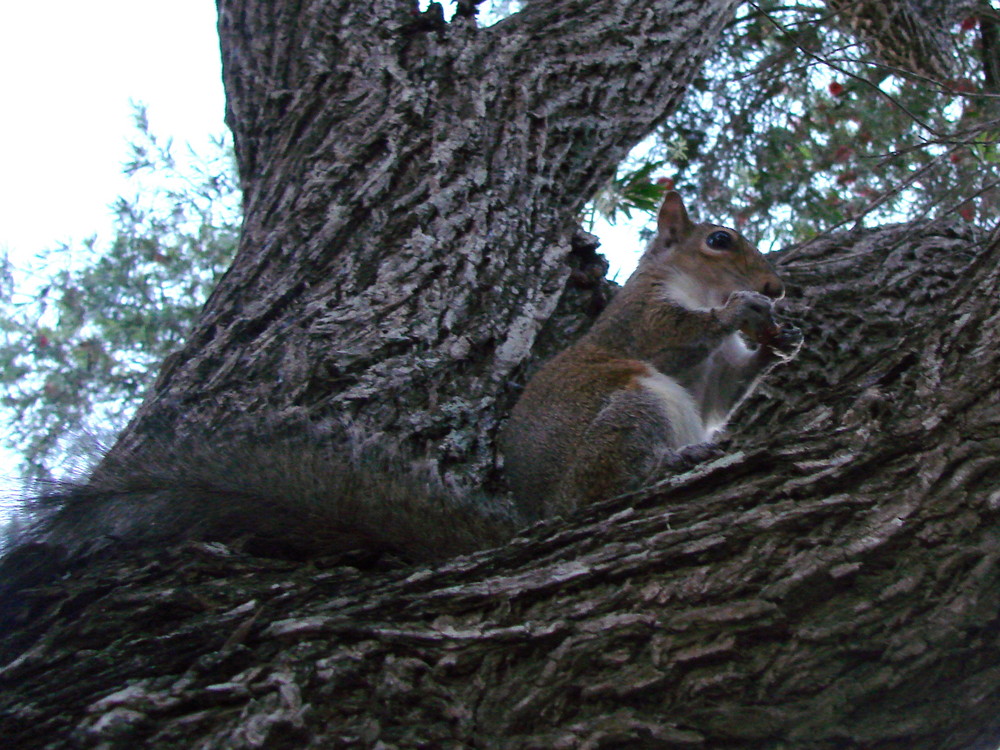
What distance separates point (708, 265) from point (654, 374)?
792mm

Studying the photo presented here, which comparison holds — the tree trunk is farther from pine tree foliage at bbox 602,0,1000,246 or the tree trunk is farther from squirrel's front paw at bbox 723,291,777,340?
pine tree foliage at bbox 602,0,1000,246

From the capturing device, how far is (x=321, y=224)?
2750 millimetres

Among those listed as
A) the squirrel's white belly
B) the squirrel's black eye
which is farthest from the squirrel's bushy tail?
the squirrel's black eye

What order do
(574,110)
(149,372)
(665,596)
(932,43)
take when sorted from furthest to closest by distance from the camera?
(149,372) → (932,43) → (574,110) → (665,596)

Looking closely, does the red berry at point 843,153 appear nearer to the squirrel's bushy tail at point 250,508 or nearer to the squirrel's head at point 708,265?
the squirrel's head at point 708,265

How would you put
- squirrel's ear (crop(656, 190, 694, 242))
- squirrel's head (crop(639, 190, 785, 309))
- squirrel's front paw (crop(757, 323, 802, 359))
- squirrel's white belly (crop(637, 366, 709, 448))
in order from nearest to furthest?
squirrel's white belly (crop(637, 366, 709, 448)) → squirrel's front paw (crop(757, 323, 802, 359)) → squirrel's head (crop(639, 190, 785, 309)) → squirrel's ear (crop(656, 190, 694, 242))

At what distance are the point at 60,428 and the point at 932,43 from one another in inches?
193

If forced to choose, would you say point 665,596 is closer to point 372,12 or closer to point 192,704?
point 192,704

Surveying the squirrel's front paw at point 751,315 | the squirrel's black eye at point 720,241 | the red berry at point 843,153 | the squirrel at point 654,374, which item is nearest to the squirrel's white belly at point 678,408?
the squirrel at point 654,374

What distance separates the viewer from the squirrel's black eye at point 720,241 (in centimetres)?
348

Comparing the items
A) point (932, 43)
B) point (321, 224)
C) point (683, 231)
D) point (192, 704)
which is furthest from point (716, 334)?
point (932, 43)

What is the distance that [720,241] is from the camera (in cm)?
350

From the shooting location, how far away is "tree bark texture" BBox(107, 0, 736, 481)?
2381 mm

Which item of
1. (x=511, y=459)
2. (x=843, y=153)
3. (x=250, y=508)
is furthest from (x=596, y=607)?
(x=843, y=153)
